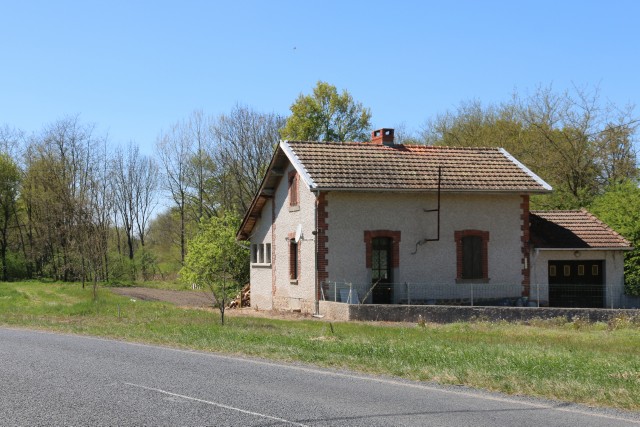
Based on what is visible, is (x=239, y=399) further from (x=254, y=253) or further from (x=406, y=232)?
(x=254, y=253)

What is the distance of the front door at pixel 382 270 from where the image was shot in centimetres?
2958

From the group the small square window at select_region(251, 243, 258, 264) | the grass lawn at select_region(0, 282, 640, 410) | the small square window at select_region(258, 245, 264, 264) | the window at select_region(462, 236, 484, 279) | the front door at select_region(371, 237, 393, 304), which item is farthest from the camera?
the small square window at select_region(251, 243, 258, 264)

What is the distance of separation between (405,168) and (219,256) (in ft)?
38.4

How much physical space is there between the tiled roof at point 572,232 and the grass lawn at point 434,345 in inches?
243

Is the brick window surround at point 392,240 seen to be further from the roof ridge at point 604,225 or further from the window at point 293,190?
the roof ridge at point 604,225

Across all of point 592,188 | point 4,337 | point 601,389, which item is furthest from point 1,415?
point 592,188

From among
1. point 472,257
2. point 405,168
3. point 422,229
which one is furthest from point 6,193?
point 472,257

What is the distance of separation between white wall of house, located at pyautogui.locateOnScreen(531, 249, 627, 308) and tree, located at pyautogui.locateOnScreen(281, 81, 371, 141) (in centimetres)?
2460

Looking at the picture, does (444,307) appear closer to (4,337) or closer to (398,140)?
(4,337)

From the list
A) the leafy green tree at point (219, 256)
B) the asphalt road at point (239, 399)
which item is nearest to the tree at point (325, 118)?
the leafy green tree at point (219, 256)

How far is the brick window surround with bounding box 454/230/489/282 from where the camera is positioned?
30.3m

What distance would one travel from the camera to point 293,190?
31.5 metres

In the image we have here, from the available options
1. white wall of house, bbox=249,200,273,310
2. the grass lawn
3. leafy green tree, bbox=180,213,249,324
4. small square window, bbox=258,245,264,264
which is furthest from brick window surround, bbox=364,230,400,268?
leafy green tree, bbox=180,213,249,324

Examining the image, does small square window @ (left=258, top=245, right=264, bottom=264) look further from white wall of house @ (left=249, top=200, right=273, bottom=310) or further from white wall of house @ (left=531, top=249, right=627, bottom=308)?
white wall of house @ (left=531, top=249, right=627, bottom=308)
